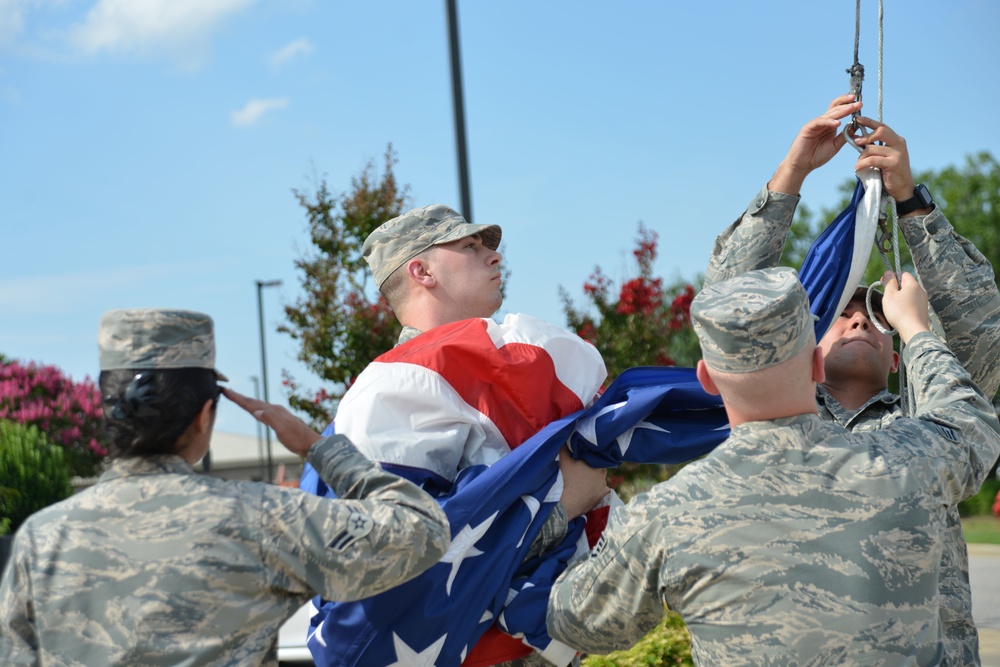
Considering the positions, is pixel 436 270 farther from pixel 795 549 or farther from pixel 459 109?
pixel 459 109

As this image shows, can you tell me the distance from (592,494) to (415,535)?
1.03 metres

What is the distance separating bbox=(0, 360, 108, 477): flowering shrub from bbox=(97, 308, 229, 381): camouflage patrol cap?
1458cm

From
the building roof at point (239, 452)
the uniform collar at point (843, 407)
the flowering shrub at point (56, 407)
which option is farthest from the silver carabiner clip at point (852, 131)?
the building roof at point (239, 452)

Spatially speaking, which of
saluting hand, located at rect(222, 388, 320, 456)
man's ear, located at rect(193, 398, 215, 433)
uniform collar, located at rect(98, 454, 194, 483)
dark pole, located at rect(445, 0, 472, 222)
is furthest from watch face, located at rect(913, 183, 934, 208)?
dark pole, located at rect(445, 0, 472, 222)

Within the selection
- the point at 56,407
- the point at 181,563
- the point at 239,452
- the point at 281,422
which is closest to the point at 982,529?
the point at 56,407

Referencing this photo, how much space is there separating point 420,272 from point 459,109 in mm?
4498

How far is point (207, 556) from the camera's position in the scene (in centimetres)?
225

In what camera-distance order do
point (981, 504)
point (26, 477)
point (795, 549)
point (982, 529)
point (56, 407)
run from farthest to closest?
point (981, 504)
point (982, 529)
point (56, 407)
point (26, 477)
point (795, 549)

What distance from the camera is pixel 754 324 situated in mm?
2258

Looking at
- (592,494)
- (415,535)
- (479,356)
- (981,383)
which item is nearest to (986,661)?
(981,383)

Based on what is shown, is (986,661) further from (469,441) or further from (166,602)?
(166,602)

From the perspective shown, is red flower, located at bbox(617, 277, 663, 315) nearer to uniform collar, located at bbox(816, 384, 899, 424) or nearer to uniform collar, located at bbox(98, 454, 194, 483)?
uniform collar, located at bbox(816, 384, 899, 424)

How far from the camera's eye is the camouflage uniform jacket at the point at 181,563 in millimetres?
2230

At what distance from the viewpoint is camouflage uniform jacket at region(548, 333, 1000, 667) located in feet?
7.23
